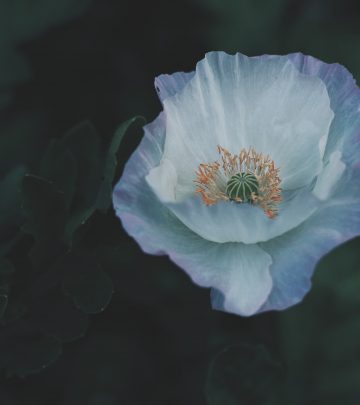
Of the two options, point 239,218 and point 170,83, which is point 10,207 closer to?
point 170,83

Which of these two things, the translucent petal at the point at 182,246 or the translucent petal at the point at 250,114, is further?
the translucent petal at the point at 250,114

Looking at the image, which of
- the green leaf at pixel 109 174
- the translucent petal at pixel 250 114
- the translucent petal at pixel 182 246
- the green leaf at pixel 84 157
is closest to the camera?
the translucent petal at pixel 182 246

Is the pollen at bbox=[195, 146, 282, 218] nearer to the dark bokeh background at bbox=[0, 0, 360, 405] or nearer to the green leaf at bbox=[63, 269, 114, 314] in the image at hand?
the dark bokeh background at bbox=[0, 0, 360, 405]

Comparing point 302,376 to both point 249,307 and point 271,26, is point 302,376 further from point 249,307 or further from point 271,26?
point 271,26

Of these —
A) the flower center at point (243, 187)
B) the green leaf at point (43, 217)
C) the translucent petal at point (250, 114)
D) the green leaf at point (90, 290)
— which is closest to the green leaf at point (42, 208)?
the green leaf at point (43, 217)

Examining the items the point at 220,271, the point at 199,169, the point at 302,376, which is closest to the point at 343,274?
the point at 302,376

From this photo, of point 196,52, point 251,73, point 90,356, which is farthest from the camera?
point 196,52

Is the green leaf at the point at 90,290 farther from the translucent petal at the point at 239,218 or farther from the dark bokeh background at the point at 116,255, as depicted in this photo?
the translucent petal at the point at 239,218

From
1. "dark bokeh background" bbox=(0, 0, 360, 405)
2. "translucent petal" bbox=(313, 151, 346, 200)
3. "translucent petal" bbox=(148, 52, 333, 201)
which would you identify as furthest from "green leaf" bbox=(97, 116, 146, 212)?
"translucent petal" bbox=(313, 151, 346, 200)
